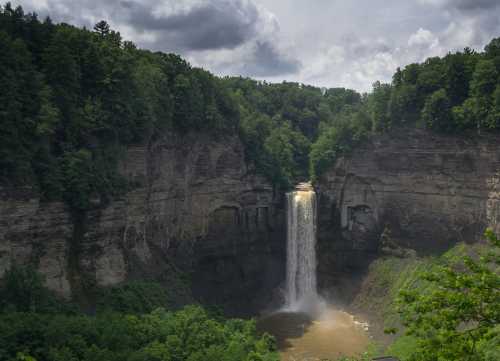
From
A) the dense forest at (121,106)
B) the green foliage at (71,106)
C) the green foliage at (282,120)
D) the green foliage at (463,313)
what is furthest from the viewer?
the green foliage at (282,120)

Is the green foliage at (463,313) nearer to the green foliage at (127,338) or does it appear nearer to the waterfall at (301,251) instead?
the green foliage at (127,338)

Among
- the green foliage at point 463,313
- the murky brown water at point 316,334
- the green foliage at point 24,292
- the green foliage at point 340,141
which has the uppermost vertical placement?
the green foliage at point 340,141

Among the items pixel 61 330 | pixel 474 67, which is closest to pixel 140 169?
pixel 61 330

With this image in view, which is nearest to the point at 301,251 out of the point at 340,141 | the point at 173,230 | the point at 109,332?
the point at 340,141

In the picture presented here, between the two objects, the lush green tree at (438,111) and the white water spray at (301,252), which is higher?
the lush green tree at (438,111)

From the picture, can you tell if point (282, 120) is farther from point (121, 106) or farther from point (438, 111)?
point (121, 106)

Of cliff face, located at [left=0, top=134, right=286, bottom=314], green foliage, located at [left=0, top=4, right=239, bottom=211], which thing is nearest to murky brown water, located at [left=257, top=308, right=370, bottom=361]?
cliff face, located at [left=0, top=134, right=286, bottom=314]

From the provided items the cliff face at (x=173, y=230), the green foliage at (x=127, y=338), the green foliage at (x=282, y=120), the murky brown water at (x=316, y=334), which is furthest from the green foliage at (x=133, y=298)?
the green foliage at (x=282, y=120)
